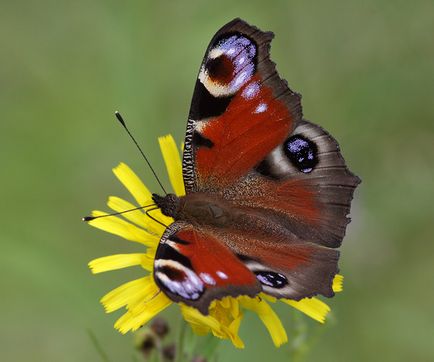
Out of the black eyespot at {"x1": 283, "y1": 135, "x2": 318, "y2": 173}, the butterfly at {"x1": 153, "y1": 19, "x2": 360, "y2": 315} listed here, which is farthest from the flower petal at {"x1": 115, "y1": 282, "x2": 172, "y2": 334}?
the black eyespot at {"x1": 283, "y1": 135, "x2": 318, "y2": 173}


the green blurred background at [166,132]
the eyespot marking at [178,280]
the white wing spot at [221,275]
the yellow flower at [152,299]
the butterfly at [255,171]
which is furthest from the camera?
the green blurred background at [166,132]

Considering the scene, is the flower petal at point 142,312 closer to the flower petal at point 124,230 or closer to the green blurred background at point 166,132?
the flower petal at point 124,230

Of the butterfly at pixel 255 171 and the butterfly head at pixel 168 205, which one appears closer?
the butterfly at pixel 255 171

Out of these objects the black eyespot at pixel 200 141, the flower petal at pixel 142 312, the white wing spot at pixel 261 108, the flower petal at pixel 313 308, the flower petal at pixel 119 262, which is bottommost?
the flower petal at pixel 313 308

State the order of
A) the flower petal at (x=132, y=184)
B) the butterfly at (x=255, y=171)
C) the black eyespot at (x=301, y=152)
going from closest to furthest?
the butterfly at (x=255, y=171) → the black eyespot at (x=301, y=152) → the flower petal at (x=132, y=184)

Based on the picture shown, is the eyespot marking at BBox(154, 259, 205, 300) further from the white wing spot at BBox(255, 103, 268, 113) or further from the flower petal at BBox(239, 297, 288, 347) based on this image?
the white wing spot at BBox(255, 103, 268, 113)

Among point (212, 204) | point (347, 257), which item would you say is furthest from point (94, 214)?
point (347, 257)

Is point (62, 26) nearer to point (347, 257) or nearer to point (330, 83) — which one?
point (330, 83)

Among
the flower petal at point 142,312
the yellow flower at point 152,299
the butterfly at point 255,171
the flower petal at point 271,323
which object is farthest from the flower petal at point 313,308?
the flower petal at point 142,312

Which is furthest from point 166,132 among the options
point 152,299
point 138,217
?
point 152,299
